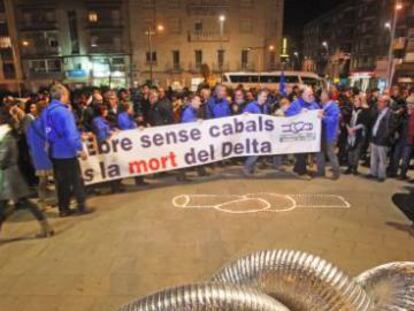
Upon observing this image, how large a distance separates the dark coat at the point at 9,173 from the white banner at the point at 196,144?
1809 millimetres

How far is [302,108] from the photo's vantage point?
7.93 metres

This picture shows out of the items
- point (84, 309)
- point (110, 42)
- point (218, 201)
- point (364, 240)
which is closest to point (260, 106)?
point (218, 201)

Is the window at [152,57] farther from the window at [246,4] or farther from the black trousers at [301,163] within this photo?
the black trousers at [301,163]

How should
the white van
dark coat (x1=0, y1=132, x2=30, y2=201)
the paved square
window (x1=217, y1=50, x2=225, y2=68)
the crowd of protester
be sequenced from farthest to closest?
window (x1=217, y1=50, x2=225, y2=68), the white van, the crowd of protester, dark coat (x1=0, y1=132, x2=30, y2=201), the paved square

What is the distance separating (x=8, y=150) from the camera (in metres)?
4.72

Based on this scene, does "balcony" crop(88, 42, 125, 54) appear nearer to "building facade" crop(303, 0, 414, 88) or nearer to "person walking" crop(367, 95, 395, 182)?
"building facade" crop(303, 0, 414, 88)

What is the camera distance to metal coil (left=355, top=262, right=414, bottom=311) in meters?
2.35

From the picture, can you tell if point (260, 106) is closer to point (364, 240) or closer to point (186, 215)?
point (186, 215)

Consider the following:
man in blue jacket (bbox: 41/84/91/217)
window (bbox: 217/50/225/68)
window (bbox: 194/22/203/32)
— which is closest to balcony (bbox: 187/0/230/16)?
window (bbox: 194/22/203/32)

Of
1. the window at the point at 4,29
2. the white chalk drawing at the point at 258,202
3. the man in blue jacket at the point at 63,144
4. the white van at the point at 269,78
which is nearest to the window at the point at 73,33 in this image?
the window at the point at 4,29

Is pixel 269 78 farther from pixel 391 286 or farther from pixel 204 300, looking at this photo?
pixel 204 300

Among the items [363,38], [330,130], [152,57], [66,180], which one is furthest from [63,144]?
[363,38]

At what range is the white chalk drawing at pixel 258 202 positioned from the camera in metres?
6.19

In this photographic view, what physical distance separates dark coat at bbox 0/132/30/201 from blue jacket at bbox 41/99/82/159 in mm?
778
